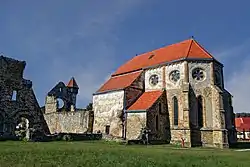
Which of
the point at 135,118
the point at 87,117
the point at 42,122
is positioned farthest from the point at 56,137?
the point at 87,117

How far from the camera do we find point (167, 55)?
1403 inches

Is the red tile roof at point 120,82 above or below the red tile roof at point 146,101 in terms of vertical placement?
above

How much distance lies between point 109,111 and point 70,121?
8.02 meters

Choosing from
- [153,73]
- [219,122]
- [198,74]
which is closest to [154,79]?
[153,73]

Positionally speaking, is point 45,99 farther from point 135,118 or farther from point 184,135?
point 184,135

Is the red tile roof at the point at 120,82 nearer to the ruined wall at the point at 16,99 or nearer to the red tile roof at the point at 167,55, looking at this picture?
the red tile roof at the point at 167,55

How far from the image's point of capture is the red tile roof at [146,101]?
1250 inches

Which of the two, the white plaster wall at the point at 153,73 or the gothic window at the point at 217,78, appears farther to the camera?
the white plaster wall at the point at 153,73

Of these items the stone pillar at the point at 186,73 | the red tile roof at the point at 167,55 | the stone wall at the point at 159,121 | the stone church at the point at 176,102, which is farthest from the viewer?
the red tile roof at the point at 167,55

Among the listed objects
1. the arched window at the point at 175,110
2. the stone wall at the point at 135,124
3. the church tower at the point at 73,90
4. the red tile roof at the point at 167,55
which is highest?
the red tile roof at the point at 167,55

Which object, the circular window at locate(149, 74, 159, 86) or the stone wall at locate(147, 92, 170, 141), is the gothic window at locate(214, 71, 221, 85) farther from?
the circular window at locate(149, 74, 159, 86)

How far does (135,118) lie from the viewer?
3192 centimetres

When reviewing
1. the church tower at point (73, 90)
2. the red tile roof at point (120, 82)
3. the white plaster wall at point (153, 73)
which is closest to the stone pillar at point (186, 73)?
the white plaster wall at point (153, 73)

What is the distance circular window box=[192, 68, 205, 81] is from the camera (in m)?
31.6
